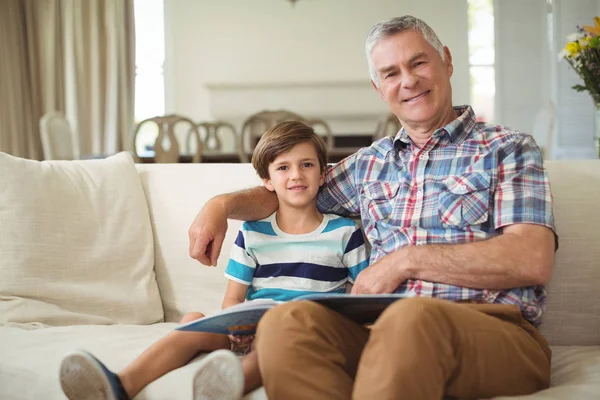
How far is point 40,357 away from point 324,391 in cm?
72

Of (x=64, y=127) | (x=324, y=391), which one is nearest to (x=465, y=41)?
(x=64, y=127)

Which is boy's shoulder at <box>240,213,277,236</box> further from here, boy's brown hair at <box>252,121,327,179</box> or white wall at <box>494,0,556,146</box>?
white wall at <box>494,0,556,146</box>

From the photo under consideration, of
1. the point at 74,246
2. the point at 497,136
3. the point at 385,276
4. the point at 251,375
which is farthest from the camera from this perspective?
the point at 74,246

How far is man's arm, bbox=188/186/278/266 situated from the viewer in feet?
4.71

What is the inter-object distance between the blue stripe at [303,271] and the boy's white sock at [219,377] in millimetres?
486

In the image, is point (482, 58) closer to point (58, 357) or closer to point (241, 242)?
point (241, 242)

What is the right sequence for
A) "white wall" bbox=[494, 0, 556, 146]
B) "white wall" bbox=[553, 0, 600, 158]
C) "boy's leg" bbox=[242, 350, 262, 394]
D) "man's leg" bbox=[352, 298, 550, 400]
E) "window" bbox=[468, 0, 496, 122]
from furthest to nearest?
"window" bbox=[468, 0, 496, 122] < "white wall" bbox=[494, 0, 556, 146] < "white wall" bbox=[553, 0, 600, 158] < "boy's leg" bbox=[242, 350, 262, 394] < "man's leg" bbox=[352, 298, 550, 400]

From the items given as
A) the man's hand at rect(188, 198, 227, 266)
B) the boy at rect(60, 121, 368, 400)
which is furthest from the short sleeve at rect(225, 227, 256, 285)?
the man's hand at rect(188, 198, 227, 266)

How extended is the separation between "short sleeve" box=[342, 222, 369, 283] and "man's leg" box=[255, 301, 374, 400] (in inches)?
17.3

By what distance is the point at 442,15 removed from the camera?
21.3 ft

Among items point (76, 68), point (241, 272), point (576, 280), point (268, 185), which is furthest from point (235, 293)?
point (76, 68)

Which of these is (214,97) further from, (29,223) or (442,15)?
(29,223)

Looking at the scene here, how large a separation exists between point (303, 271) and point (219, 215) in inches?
9.8

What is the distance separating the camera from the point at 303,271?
5.11ft
